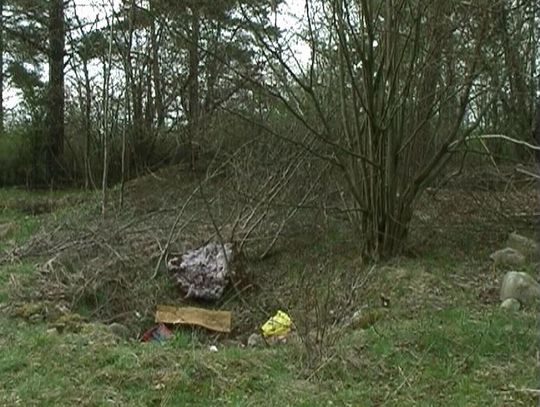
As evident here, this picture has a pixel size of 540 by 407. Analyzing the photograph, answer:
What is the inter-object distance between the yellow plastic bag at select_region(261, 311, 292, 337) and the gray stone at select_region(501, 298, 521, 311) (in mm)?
1517

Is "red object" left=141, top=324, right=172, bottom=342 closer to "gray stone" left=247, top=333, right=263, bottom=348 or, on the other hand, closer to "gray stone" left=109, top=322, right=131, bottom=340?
"gray stone" left=109, top=322, right=131, bottom=340

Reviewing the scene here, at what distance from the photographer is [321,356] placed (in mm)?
3713

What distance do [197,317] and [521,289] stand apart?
8.29 feet

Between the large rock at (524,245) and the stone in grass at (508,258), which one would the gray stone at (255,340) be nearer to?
the stone in grass at (508,258)

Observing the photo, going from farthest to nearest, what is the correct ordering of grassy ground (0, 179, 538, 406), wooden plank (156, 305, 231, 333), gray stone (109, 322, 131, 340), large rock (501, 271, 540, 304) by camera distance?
1. wooden plank (156, 305, 231, 333)
2. gray stone (109, 322, 131, 340)
3. large rock (501, 271, 540, 304)
4. grassy ground (0, 179, 538, 406)

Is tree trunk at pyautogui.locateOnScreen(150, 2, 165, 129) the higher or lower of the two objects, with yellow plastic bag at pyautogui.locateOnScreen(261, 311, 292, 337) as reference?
higher

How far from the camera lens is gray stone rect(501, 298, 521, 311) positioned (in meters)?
4.63

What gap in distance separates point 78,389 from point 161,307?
2.26 meters

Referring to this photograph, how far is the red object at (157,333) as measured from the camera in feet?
16.7

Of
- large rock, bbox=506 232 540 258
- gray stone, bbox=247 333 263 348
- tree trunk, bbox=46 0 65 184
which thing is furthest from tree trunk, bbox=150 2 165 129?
gray stone, bbox=247 333 263 348

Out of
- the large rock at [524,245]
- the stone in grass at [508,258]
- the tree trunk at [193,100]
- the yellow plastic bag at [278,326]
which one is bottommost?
the yellow plastic bag at [278,326]

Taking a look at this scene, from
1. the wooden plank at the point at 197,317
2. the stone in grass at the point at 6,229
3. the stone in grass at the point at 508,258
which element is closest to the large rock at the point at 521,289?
the stone in grass at the point at 508,258

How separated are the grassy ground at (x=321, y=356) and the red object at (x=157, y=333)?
0.18 meters

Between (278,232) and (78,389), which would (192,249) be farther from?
(78,389)
